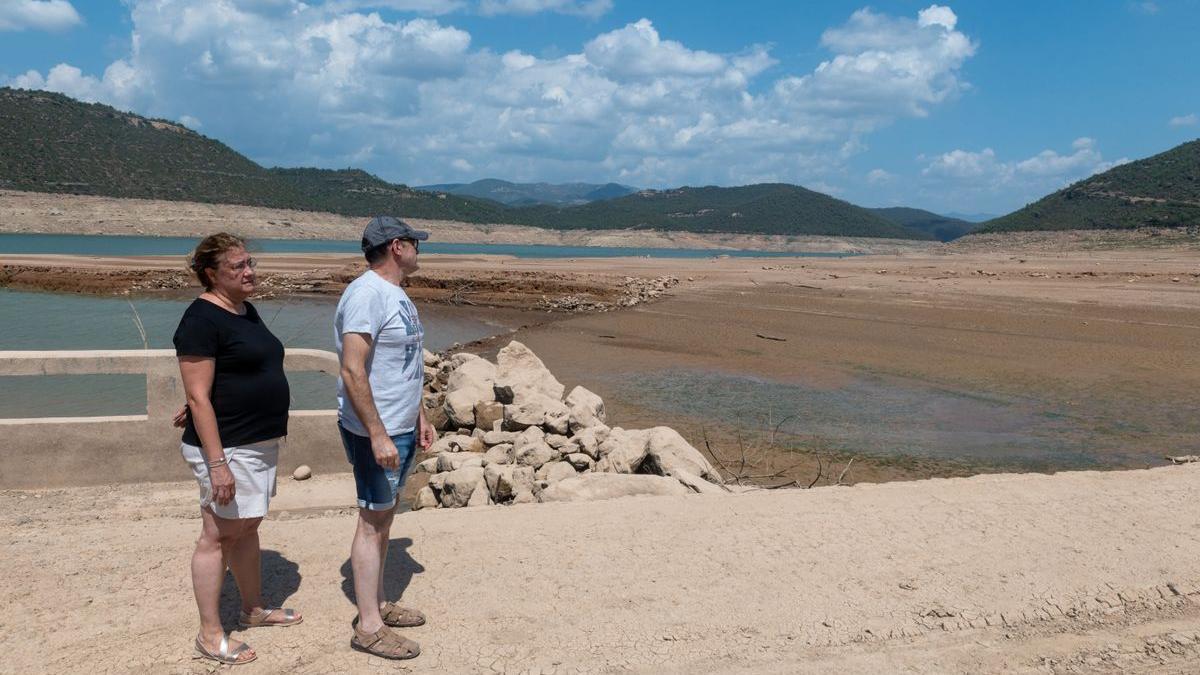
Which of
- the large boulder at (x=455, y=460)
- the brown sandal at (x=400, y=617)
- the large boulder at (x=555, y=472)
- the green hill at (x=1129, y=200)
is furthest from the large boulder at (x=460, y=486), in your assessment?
the green hill at (x=1129, y=200)

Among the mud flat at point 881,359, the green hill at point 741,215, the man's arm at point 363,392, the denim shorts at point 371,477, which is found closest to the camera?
the man's arm at point 363,392

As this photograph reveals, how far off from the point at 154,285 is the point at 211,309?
94.6 feet

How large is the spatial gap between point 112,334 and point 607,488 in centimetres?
1640

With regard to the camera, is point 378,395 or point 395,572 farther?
point 395,572

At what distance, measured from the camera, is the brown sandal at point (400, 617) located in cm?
349

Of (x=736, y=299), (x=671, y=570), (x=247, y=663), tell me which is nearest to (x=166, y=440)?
(x=247, y=663)

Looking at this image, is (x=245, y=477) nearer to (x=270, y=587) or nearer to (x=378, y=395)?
(x=378, y=395)

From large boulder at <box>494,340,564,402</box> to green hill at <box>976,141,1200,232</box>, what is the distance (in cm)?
5328

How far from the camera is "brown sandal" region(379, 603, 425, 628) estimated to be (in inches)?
137

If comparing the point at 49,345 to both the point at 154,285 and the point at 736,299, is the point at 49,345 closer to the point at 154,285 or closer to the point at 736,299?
the point at 154,285

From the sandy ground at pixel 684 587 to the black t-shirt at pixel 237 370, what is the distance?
37.3 inches

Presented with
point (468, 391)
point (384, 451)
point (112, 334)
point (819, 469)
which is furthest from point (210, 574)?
point (112, 334)

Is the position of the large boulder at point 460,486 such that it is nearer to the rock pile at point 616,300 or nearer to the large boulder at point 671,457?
the large boulder at point 671,457

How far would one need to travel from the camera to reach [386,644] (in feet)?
10.7
